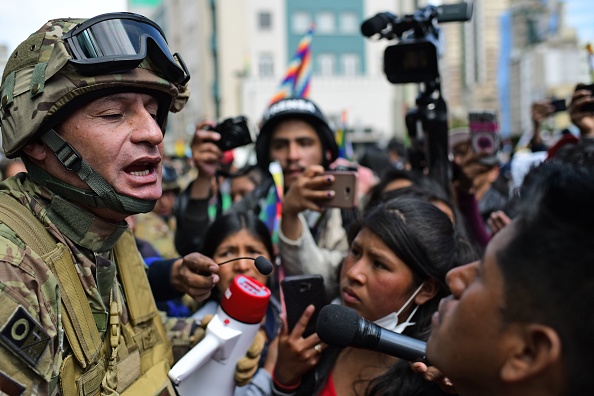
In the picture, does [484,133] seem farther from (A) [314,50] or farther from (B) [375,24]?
(A) [314,50]

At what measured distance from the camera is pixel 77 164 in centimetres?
199

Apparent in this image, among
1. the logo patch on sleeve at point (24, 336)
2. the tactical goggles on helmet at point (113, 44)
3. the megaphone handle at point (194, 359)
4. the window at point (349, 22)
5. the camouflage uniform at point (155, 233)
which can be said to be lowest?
the camouflage uniform at point (155, 233)

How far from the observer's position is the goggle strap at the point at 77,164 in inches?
78.1

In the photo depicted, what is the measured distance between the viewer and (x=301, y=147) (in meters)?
4.01

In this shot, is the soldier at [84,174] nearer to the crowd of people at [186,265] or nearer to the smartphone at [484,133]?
the crowd of people at [186,265]

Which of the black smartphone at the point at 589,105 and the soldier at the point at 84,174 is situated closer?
the soldier at the point at 84,174

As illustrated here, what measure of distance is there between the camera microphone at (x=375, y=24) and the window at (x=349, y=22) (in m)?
41.7

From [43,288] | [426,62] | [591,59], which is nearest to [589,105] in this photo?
[591,59]

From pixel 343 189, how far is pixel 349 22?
141 ft

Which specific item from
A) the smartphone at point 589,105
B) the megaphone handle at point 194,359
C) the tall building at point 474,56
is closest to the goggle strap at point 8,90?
the megaphone handle at point 194,359

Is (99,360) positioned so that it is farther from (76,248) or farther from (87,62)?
(87,62)

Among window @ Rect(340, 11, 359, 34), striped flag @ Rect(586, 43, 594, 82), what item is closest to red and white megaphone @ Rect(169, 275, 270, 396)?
striped flag @ Rect(586, 43, 594, 82)

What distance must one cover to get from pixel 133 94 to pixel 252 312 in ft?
2.76

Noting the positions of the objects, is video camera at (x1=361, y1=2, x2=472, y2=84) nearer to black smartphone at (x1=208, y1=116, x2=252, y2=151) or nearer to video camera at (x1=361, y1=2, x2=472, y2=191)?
video camera at (x1=361, y1=2, x2=472, y2=191)
